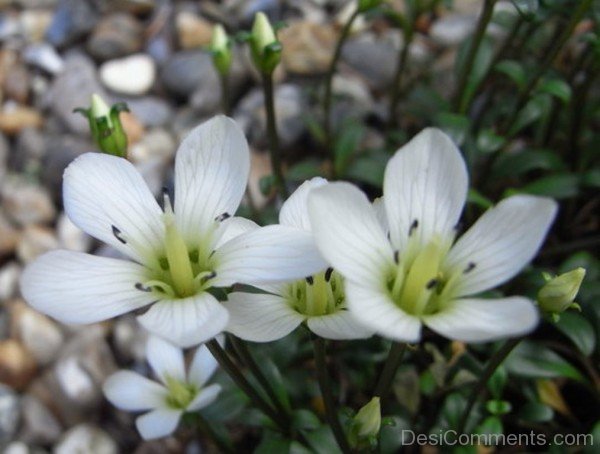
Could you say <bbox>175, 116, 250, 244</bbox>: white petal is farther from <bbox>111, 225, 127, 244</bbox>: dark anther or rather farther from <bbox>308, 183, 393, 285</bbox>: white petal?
<bbox>308, 183, 393, 285</bbox>: white petal

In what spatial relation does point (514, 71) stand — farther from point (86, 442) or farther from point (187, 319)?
point (86, 442)

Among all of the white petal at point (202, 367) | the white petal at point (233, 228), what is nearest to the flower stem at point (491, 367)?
the white petal at point (233, 228)

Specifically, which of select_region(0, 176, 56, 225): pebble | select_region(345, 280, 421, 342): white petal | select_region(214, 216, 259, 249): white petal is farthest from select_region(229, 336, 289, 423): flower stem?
select_region(0, 176, 56, 225): pebble

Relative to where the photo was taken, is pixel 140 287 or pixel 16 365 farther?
pixel 16 365

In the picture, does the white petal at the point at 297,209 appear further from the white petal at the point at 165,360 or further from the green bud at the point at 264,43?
the white petal at the point at 165,360

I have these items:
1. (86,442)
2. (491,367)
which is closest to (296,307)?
(491,367)

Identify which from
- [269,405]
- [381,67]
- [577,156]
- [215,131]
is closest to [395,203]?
[215,131]

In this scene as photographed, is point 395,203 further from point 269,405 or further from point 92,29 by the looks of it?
point 92,29
